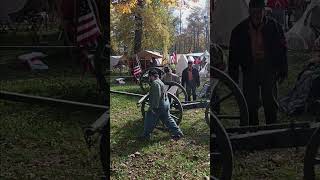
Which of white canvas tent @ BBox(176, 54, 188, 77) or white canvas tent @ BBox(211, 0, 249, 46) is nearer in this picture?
white canvas tent @ BBox(211, 0, 249, 46)

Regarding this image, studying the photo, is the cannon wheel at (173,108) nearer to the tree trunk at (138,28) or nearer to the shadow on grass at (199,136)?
the shadow on grass at (199,136)

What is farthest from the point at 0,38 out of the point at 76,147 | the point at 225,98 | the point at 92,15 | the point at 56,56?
the point at 225,98

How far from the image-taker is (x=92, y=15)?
18.6 feet

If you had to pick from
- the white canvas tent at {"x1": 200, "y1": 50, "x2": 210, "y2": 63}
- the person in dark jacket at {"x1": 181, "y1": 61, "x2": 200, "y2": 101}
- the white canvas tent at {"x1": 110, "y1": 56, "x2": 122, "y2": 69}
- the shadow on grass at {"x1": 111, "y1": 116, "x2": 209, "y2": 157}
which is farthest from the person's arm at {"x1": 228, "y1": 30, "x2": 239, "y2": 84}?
the white canvas tent at {"x1": 110, "y1": 56, "x2": 122, "y2": 69}

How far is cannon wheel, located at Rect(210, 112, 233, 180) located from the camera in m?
5.78

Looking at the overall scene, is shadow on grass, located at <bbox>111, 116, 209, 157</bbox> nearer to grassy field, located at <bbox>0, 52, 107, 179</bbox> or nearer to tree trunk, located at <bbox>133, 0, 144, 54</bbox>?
grassy field, located at <bbox>0, 52, 107, 179</bbox>

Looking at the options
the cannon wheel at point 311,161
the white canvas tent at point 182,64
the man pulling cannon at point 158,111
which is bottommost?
the cannon wheel at point 311,161

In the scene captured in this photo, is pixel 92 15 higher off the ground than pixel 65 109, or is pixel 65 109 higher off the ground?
pixel 92 15

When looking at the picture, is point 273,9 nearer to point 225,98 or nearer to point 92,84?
point 225,98

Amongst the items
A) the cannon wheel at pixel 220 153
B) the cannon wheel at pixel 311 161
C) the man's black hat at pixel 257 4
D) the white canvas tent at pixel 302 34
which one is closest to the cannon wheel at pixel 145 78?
the cannon wheel at pixel 220 153

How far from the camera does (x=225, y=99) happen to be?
582 centimetres

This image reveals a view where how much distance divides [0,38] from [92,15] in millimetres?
953

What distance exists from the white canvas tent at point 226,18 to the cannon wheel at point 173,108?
0.74 meters

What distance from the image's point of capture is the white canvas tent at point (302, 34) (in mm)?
5785
